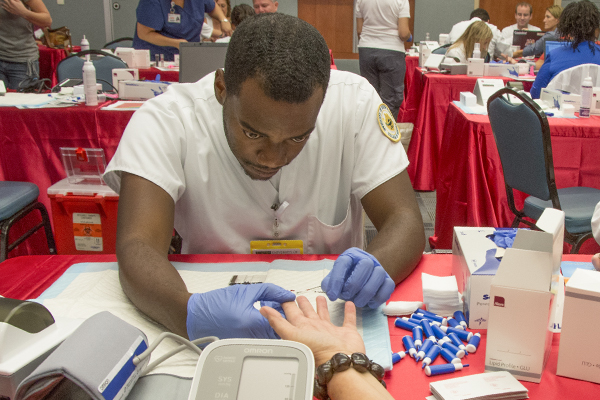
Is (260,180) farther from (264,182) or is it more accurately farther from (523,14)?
(523,14)

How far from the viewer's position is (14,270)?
1157 mm

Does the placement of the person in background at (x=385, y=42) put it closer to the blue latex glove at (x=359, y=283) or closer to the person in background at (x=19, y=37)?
the person in background at (x=19, y=37)

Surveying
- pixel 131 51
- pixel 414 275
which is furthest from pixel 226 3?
pixel 414 275

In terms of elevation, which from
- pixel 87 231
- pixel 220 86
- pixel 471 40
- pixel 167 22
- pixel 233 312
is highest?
pixel 167 22

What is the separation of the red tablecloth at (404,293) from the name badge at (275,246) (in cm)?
7

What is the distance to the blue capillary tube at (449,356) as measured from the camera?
2.70ft

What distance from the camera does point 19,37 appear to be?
13.9ft

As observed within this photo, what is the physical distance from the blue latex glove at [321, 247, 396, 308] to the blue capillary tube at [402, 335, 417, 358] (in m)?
0.10

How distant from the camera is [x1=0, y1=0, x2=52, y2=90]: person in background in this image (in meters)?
3.98

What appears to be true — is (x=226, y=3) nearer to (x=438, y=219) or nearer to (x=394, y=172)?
(x=438, y=219)

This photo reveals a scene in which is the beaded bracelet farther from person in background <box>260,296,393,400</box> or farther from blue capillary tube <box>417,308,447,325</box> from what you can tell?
blue capillary tube <box>417,308,447,325</box>

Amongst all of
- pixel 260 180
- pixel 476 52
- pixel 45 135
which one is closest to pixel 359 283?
pixel 260 180

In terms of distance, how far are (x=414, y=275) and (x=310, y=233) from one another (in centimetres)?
35

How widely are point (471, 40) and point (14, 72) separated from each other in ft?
13.1
